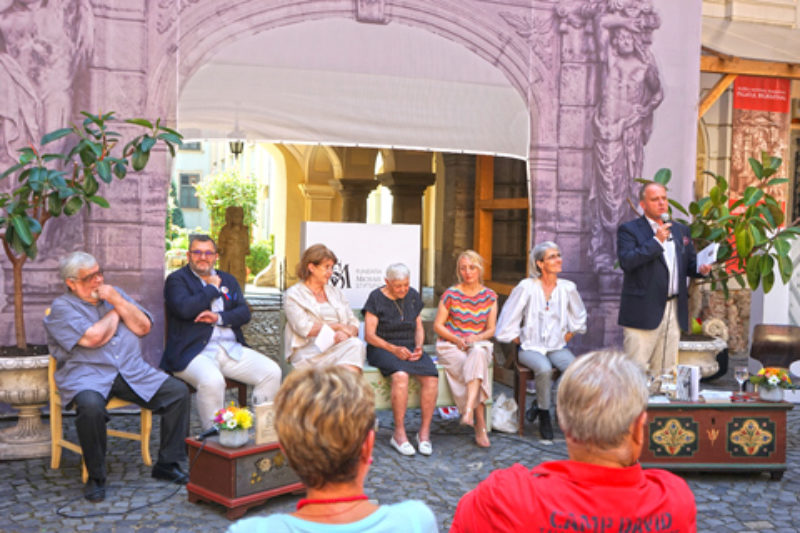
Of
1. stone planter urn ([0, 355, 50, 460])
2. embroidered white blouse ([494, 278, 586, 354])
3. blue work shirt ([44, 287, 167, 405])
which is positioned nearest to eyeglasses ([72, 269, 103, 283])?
blue work shirt ([44, 287, 167, 405])

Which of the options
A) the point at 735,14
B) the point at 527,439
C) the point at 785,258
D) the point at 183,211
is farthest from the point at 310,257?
the point at 183,211

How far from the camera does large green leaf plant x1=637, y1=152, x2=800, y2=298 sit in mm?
6996

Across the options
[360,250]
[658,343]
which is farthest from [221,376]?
[658,343]

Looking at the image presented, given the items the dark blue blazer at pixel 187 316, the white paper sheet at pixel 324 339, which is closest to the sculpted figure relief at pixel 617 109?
the white paper sheet at pixel 324 339

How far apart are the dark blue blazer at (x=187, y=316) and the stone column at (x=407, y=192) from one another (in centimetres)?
913

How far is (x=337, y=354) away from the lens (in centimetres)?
608

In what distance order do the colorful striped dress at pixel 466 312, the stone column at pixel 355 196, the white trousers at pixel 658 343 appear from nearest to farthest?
1. the white trousers at pixel 658 343
2. the colorful striped dress at pixel 466 312
3. the stone column at pixel 355 196

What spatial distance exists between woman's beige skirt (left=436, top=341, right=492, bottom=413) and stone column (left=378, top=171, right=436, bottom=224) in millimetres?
8631

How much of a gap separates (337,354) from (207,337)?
2.88ft

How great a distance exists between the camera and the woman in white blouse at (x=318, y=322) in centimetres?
607

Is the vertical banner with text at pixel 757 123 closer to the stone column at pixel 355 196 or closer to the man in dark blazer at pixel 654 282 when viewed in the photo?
the man in dark blazer at pixel 654 282

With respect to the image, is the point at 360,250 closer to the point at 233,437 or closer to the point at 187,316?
the point at 187,316

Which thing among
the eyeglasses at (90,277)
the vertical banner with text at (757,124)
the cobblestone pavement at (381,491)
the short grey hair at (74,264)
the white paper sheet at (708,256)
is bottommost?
the cobblestone pavement at (381,491)

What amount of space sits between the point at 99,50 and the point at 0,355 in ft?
7.60
